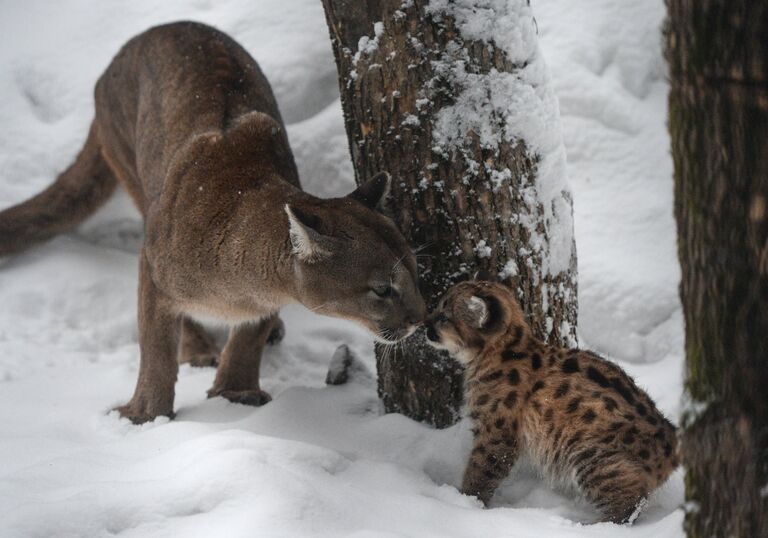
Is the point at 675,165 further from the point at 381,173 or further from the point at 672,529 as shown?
the point at 381,173

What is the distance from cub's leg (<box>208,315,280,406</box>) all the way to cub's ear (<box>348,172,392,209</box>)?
1.50 metres

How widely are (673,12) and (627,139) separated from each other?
5.08 metres

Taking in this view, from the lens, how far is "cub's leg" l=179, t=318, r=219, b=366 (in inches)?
256

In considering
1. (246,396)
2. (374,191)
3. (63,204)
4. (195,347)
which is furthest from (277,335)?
(374,191)

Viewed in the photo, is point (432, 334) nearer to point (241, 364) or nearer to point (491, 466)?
point (491, 466)

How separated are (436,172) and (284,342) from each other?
2.63 metres

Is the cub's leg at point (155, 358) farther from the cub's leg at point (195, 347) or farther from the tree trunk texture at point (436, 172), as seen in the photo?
the tree trunk texture at point (436, 172)

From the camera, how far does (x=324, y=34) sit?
789 cm

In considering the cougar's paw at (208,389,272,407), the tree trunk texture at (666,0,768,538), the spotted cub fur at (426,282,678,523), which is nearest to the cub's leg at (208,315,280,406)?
the cougar's paw at (208,389,272,407)

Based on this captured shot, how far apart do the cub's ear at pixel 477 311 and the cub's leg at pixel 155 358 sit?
79.2 inches

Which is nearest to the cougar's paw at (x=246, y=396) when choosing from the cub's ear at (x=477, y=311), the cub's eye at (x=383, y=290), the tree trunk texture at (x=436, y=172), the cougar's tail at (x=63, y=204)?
the tree trunk texture at (x=436, y=172)

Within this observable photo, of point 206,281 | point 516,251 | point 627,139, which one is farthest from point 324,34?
point 516,251

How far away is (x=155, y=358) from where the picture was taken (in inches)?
210

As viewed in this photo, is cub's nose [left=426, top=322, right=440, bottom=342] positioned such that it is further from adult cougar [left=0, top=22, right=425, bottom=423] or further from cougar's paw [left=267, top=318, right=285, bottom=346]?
cougar's paw [left=267, top=318, right=285, bottom=346]
